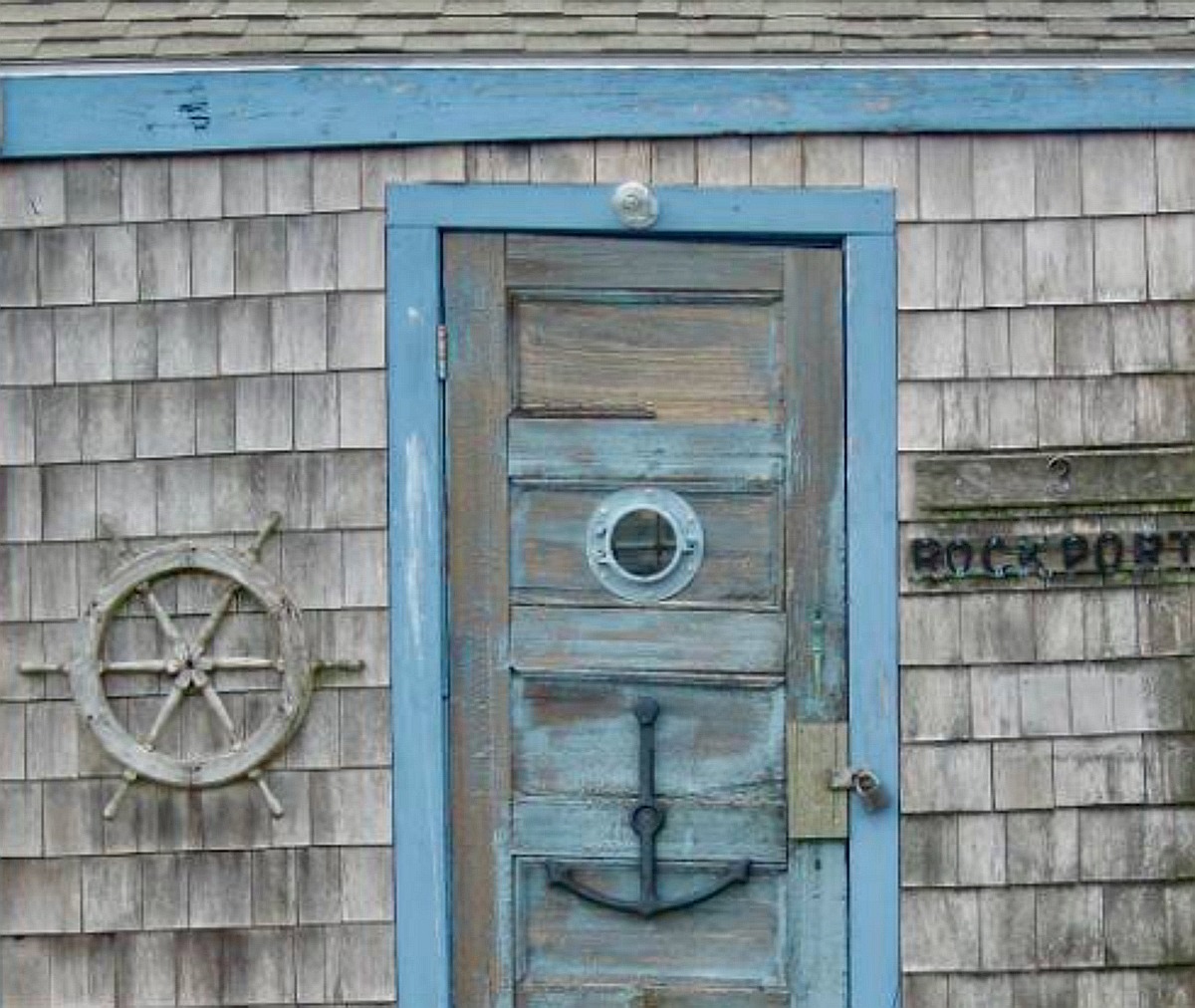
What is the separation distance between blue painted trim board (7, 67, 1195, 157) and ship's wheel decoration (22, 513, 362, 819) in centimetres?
94

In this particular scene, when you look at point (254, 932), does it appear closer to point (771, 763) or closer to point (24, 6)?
point (771, 763)

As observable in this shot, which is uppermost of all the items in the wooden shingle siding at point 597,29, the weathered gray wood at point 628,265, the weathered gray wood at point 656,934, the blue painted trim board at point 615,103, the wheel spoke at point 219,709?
the wooden shingle siding at point 597,29

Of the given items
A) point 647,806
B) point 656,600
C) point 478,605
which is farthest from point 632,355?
point 647,806

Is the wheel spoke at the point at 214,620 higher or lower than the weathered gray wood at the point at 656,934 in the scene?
higher

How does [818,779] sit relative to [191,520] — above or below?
A: below

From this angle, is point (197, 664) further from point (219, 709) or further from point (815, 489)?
point (815, 489)

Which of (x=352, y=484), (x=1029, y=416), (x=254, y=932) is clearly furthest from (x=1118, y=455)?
(x=254, y=932)

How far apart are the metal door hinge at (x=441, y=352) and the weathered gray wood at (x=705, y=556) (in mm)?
326

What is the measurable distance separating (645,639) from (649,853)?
502mm

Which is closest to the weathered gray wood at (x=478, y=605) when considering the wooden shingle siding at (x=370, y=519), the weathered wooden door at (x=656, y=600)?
the weathered wooden door at (x=656, y=600)

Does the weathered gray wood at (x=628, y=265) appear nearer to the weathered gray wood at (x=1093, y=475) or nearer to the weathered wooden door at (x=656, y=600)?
the weathered wooden door at (x=656, y=600)

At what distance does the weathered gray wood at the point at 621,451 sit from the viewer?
20.0ft

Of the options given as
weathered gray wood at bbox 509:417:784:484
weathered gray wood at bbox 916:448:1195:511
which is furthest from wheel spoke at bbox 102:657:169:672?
weathered gray wood at bbox 916:448:1195:511

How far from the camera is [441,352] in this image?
6.09 m
